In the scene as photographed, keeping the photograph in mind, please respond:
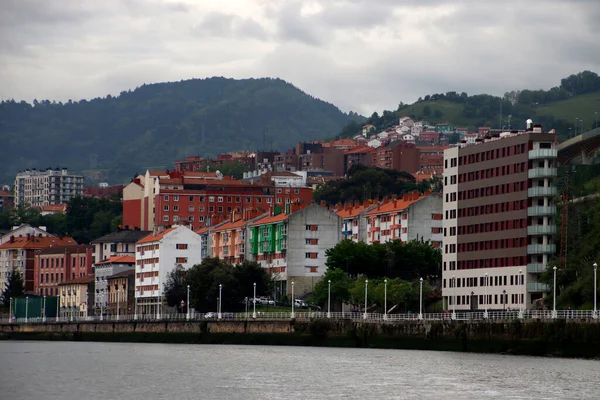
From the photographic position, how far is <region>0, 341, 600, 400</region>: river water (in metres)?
87.1

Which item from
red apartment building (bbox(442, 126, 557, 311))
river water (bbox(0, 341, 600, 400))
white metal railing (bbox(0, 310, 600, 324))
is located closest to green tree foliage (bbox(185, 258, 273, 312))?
white metal railing (bbox(0, 310, 600, 324))

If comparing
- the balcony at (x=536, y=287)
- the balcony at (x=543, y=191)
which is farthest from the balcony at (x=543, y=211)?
the balcony at (x=536, y=287)

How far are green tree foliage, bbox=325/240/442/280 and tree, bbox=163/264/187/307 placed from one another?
72.8ft

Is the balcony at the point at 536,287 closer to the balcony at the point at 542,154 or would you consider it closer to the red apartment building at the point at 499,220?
the red apartment building at the point at 499,220

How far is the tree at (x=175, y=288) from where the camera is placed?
185 m

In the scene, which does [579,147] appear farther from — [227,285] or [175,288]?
[175,288]

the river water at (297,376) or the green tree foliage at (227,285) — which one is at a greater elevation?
the green tree foliage at (227,285)

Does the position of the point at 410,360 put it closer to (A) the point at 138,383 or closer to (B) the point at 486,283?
(A) the point at 138,383

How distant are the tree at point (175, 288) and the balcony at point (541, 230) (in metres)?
52.9

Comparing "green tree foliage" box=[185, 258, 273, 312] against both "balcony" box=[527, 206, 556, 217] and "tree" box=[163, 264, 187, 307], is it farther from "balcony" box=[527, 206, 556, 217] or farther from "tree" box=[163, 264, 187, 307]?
"balcony" box=[527, 206, 556, 217]

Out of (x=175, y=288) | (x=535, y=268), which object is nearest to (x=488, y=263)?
(x=535, y=268)

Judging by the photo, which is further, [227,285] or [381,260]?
[227,285]

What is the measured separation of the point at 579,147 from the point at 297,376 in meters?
→ 80.7

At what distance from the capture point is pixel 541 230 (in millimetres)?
147125
